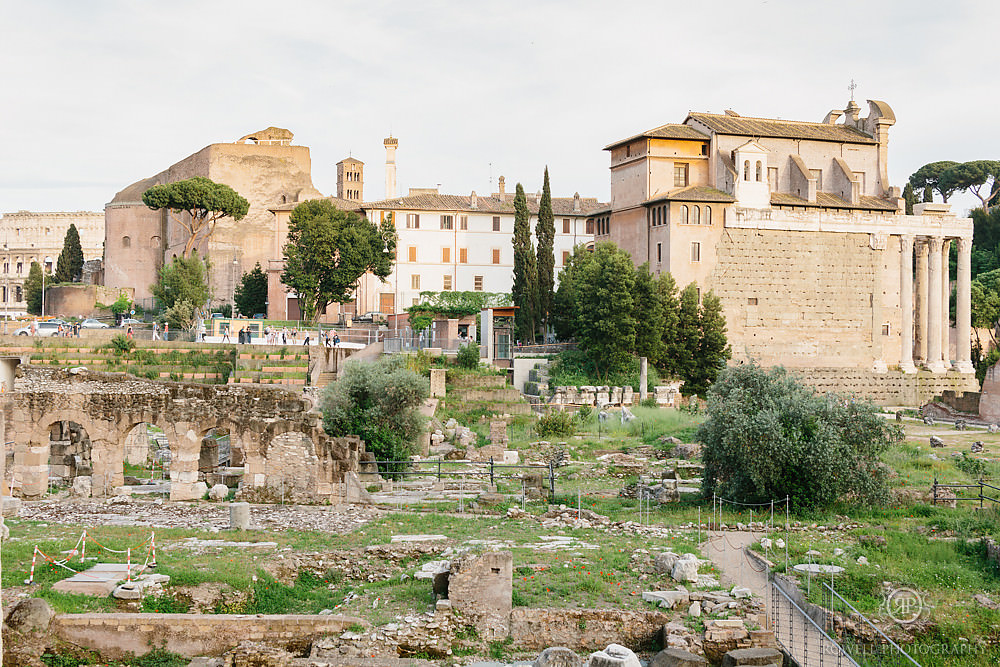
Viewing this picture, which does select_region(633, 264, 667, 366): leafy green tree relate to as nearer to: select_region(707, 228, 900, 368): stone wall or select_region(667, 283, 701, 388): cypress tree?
select_region(667, 283, 701, 388): cypress tree

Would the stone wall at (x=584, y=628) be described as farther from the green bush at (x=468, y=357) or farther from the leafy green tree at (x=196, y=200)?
the leafy green tree at (x=196, y=200)

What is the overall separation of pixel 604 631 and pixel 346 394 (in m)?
16.2

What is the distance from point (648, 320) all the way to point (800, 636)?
3064cm

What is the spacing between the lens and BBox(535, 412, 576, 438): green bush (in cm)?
3247

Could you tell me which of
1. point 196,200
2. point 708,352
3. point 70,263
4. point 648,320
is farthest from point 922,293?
point 70,263

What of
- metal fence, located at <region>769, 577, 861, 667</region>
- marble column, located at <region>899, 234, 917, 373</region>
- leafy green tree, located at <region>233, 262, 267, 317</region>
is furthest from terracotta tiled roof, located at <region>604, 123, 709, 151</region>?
metal fence, located at <region>769, 577, 861, 667</region>

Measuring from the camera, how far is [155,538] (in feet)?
56.1

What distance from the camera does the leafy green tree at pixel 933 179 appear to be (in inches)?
3354

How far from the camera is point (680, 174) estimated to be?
50594 mm

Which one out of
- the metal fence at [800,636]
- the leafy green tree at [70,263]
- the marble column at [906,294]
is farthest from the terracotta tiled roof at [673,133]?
the leafy green tree at [70,263]

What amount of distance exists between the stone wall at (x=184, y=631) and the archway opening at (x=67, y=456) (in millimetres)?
12705

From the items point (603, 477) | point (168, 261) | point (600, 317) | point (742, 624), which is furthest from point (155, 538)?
point (168, 261)

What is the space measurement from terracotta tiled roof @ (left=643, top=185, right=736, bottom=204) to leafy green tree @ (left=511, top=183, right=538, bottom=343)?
668 centimetres

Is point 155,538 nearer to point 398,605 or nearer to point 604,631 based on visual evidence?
point 398,605
